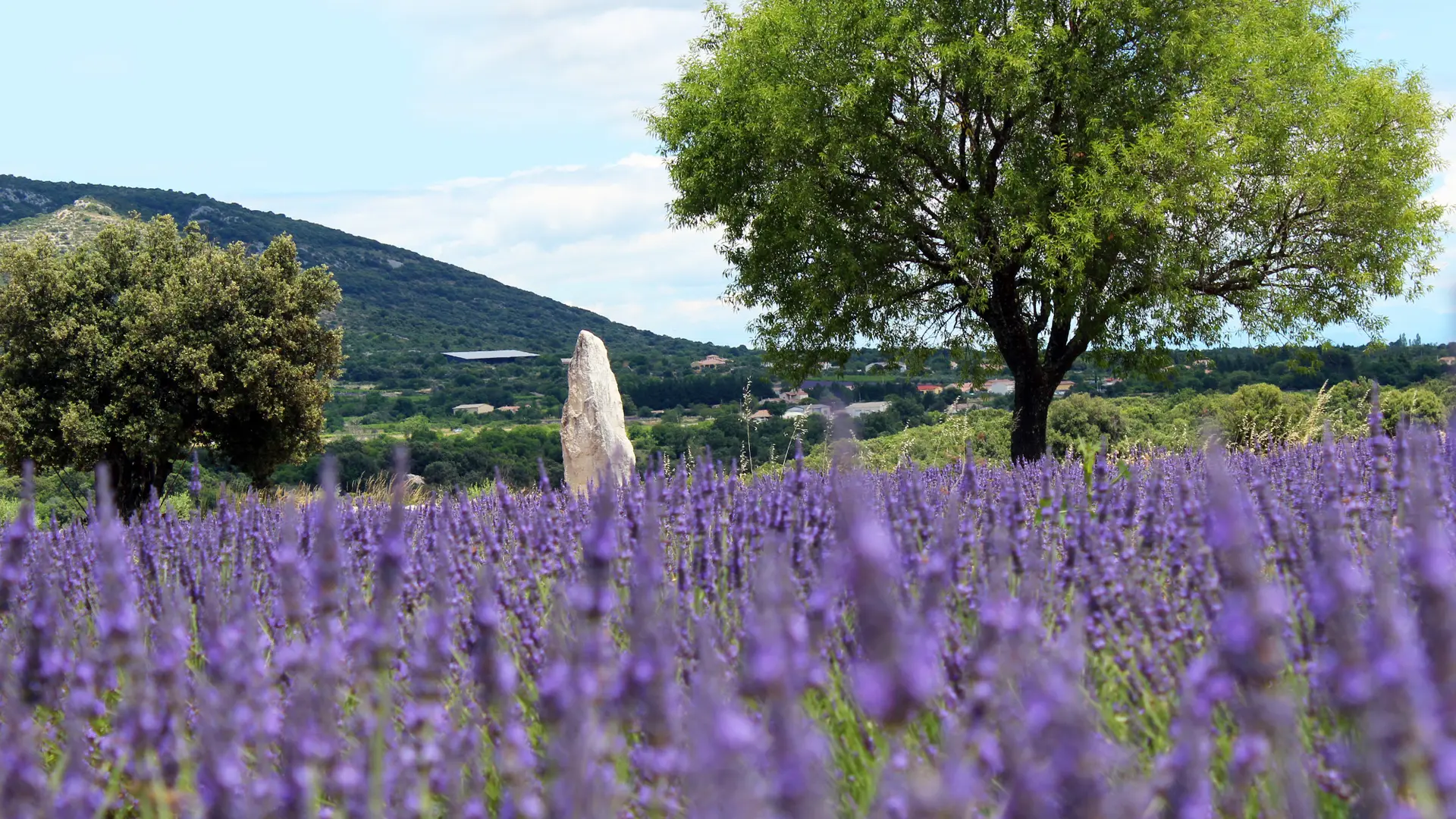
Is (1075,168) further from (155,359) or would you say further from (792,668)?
(792,668)

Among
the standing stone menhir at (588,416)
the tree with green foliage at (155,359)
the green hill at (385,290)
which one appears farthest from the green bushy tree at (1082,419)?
the green hill at (385,290)

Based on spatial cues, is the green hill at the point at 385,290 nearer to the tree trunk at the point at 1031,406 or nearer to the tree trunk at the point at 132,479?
the tree trunk at the point at 132,479

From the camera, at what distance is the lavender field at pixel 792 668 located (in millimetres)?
1415

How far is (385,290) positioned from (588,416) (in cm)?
11113

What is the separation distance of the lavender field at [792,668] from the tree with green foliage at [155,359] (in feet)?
46.2

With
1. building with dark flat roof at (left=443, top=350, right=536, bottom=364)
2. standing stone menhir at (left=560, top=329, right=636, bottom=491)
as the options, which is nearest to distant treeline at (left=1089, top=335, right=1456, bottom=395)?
standing stone menhir at (left=560, top=329, right=636, bottom=491)

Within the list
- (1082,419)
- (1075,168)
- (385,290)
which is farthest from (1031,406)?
(385,290)

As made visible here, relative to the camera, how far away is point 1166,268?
15938 millimetres

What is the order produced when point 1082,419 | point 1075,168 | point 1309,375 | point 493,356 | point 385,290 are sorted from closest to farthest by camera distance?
point 1075,168
point 1309,375
point 1082,419
point 493,356
point 385,290

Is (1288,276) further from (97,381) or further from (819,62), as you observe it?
(97,381)

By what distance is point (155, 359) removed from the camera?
1772cm

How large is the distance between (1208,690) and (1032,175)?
15605mm

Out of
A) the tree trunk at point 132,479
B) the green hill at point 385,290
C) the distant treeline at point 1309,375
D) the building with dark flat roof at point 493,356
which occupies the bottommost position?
the tree trunk at point 132,479

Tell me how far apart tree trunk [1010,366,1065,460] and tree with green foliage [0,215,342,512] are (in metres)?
11.6
